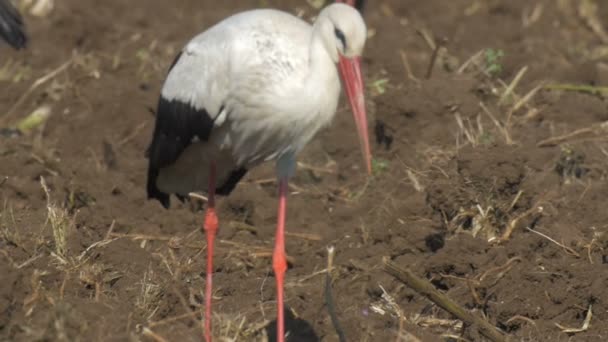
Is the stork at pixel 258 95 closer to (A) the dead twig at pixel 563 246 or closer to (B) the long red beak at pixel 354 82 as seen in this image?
(B) the long red beak at pixel 354 82

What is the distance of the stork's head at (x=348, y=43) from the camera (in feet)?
22.1

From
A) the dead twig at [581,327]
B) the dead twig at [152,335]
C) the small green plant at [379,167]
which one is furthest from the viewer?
the small green plant at [379,167]

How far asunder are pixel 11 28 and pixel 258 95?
2287 mm

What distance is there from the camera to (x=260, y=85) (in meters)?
7.04

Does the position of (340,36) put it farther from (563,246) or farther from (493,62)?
(493,62)

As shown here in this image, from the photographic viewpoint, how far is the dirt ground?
7.23 meters

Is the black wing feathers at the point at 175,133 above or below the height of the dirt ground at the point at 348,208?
above

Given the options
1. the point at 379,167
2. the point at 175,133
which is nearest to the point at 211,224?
the point at 175,133

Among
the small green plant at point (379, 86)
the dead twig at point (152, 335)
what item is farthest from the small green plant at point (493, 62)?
the dead twig at point (152, 335)

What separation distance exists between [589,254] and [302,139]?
5.45 ft

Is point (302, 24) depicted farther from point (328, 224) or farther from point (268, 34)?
point (328, 224)

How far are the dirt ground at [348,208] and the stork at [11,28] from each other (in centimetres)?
99

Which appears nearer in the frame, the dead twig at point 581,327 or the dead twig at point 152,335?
the dead twig at point 152,335

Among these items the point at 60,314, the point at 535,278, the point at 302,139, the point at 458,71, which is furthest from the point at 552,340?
the point at 458,71
